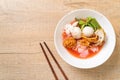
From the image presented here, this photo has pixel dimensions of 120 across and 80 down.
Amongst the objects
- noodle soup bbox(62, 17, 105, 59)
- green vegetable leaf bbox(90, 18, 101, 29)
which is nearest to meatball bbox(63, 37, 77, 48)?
noodle soup bbox(62, 17, 105, 59)

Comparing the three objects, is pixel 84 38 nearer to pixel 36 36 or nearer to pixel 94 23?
pixel 94 23

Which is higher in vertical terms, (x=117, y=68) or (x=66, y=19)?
(x=66, y=19)

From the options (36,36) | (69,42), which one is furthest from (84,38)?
(36,36)

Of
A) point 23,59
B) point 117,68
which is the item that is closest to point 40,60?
point 23,59

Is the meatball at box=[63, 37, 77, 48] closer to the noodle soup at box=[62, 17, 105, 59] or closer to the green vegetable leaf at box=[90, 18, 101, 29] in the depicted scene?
the noodle soup at box=[62, 17, 105, 59]

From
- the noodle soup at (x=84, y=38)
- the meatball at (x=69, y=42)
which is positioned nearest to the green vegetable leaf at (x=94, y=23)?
the noodle soup at (x=84, y=38)

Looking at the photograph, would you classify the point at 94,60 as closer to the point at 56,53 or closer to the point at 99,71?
the point at 99,71
